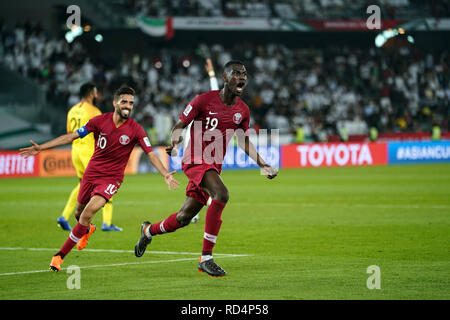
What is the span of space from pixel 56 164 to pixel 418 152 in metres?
17.6

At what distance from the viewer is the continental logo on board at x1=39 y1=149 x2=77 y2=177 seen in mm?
29922

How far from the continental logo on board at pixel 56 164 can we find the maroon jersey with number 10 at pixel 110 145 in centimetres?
2040

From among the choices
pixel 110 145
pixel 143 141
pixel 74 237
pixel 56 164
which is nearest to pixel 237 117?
pixel 143 141

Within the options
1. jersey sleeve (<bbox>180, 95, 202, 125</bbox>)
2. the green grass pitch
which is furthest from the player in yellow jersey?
jersey sleeve (<bbox>180, 95, 202, 125</bbox>)

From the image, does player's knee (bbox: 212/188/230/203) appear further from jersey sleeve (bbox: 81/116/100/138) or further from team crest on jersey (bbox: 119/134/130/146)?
jersey sleeve (bbox: 81/116/100/138)

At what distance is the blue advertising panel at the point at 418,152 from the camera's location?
3731 centimetres

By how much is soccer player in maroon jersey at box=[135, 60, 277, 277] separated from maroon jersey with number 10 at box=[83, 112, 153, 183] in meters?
0.73

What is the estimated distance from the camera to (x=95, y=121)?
9.92 m

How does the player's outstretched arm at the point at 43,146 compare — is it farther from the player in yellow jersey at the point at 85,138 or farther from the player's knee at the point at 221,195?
the player in yellow jersey at the point at 85,138

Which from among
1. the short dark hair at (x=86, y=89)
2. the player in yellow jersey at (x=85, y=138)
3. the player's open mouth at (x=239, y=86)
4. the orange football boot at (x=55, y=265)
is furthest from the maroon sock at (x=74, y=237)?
the short dark hair at (x=86, y=89)

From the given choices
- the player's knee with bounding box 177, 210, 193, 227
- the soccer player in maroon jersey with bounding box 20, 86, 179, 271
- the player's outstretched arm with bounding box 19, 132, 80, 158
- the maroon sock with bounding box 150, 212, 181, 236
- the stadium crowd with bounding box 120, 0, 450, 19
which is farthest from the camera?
the stadium crowd with bounding box 120, 0, 450, 19

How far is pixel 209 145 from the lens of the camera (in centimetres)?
951

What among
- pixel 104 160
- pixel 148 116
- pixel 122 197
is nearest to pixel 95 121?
pixel 104 160
